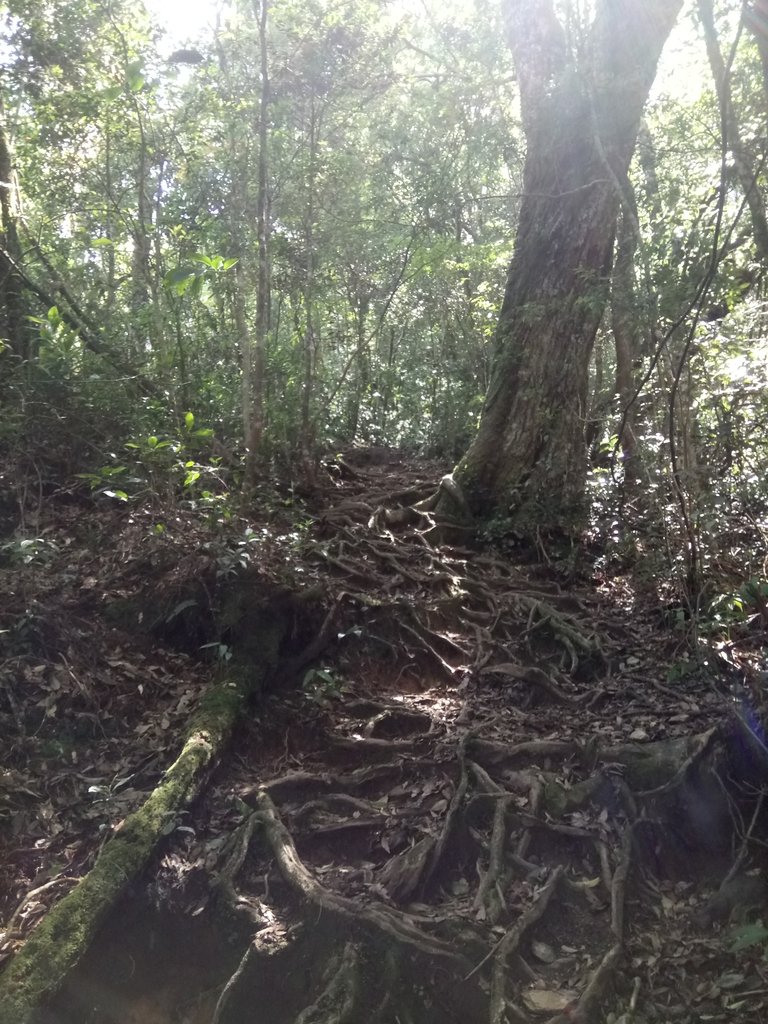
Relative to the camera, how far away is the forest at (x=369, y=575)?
3734 millimetres

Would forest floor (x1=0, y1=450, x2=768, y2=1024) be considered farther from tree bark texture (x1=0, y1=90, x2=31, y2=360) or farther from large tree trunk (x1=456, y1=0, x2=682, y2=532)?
tree bark texture (x1=0, y1=90, x2=31, y2=360)

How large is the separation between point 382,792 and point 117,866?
155 centimetres

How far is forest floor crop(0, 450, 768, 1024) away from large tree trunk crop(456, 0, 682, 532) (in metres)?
1.58

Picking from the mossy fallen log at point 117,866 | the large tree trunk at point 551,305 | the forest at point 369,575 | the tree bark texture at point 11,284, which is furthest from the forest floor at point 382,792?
the tree bark texture at point 11,284

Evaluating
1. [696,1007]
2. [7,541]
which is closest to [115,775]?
[7,541]

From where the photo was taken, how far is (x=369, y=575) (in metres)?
6.92

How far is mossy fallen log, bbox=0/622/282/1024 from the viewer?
11.2 feet

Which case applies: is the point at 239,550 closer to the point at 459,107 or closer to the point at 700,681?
the point at 700,681

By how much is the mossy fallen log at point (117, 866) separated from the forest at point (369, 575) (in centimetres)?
2

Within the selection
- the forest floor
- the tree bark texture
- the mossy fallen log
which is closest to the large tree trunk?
the forest floor

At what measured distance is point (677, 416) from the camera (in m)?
6.10

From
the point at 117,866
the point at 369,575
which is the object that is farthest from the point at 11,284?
the point at 117,866

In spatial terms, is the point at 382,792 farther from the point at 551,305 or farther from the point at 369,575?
the point at 551,305

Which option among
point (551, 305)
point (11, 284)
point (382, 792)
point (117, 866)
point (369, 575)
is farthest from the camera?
point (551, 305)
